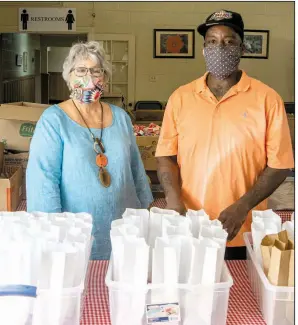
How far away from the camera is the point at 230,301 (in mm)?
1414

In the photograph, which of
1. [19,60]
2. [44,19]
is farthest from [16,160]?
[19,60]

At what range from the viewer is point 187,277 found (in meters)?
1.20

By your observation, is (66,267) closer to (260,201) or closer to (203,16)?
(260,201)

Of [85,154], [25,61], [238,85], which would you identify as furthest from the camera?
[25,61]

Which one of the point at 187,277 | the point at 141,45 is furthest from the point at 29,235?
the point at 141,45

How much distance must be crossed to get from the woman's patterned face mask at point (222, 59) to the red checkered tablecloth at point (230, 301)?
2.51 feet

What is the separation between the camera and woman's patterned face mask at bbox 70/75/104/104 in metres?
2.09

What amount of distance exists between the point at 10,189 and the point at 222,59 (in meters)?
1.34

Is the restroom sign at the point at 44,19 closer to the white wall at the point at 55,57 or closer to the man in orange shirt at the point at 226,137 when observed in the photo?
the white wall at the point at 55,57

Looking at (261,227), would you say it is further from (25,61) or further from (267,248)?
(25,61)

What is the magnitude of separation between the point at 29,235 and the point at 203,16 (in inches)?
255

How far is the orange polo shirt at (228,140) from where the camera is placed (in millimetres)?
1849

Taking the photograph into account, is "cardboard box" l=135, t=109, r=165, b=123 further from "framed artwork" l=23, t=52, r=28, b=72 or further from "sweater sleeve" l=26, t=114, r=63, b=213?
"framed artwork" l=23, t=52, r=28, b=72

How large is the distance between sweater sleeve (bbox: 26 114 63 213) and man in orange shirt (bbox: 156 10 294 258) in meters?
0.44
